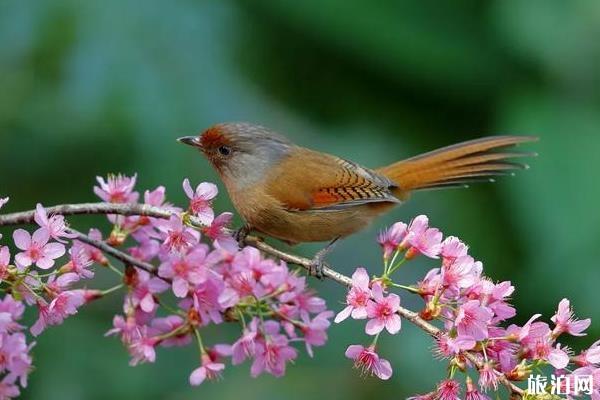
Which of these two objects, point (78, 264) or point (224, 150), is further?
point (224, 150)

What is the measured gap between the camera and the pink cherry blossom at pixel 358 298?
2.66 m

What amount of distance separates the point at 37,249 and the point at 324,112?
3144 millimetres

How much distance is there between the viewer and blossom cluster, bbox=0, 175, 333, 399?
9.37 feet

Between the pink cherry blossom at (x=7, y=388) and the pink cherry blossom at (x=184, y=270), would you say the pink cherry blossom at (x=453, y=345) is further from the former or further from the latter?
the pink cherry blossom at (x=7, y=388)

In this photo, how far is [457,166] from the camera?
161 inches

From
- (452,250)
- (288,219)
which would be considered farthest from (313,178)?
(452,250)

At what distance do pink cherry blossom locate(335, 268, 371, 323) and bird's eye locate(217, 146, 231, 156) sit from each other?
1287mm

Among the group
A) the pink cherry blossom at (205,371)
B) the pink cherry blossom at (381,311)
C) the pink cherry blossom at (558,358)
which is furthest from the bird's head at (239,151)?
the pink cherry blossom at (558,358)

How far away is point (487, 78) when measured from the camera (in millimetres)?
5605

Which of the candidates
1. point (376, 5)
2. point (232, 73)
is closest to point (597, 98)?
point (376, 5)

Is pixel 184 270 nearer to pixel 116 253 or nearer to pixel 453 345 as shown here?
pixel 116 253

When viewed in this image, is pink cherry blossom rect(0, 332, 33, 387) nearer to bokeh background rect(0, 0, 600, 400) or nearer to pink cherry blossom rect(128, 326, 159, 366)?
pink cherry blossom rect(128, 326, 159, 366)

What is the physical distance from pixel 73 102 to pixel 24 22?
546mm

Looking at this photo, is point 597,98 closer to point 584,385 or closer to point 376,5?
Answer: point 376,5
